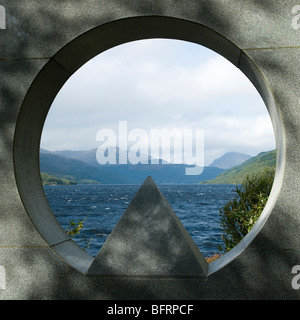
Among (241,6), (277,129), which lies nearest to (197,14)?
(241,6)

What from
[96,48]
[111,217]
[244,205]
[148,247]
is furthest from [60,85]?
[111,217]

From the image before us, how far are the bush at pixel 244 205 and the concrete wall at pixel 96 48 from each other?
4.53 metres

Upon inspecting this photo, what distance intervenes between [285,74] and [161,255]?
2.01 m

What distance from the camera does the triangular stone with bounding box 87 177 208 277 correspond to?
380cm

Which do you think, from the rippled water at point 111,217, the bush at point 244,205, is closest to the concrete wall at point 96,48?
the bush at point 244,205

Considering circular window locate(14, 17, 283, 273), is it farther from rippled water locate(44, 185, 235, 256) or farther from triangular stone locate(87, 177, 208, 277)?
rippled water locate(44, 185, 235, 256)

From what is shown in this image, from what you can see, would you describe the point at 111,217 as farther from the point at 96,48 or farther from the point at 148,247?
the point at 148,247

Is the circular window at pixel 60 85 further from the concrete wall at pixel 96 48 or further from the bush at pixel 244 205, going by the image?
the bush at pixel 244 205

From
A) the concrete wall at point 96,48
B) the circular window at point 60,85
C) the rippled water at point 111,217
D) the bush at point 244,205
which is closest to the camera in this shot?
the concrete wall at point 96,48

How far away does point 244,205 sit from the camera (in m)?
8.54

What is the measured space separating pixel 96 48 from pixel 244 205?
208 inches

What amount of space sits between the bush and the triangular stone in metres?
4.73

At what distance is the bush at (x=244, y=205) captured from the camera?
8453 millimetres
